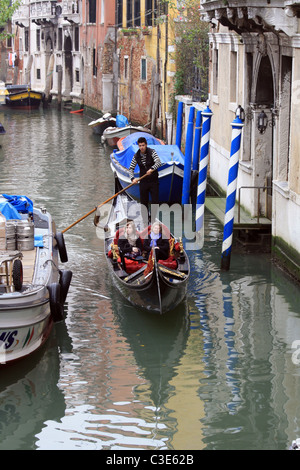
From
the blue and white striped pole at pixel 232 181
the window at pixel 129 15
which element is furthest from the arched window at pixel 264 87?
the window at pixel 129 15

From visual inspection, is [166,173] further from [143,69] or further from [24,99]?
[24,99]

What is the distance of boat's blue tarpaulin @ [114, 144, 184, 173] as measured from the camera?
11.7 meters

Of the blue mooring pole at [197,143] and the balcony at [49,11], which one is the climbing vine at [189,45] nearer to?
the blue mooring pole at [197,143]

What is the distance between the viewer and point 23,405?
529 centimetres

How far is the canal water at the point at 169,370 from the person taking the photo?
488 cm

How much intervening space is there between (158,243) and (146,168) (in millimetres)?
2221

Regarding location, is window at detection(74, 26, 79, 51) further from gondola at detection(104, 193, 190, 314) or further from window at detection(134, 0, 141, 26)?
gondola at detection(104, 193, 190, 314)

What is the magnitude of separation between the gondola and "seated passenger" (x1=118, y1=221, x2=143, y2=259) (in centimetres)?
6

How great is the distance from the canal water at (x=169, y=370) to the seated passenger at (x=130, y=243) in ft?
1.30

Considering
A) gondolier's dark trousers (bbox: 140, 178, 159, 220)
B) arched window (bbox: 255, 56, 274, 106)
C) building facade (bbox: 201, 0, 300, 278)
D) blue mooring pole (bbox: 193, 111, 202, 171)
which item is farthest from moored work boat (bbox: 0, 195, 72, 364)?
blue mooring pole (bbox: 193, 111, 202, 171)

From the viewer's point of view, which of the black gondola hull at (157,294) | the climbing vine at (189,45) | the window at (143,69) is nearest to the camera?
the black gondola hull at (157,294)
